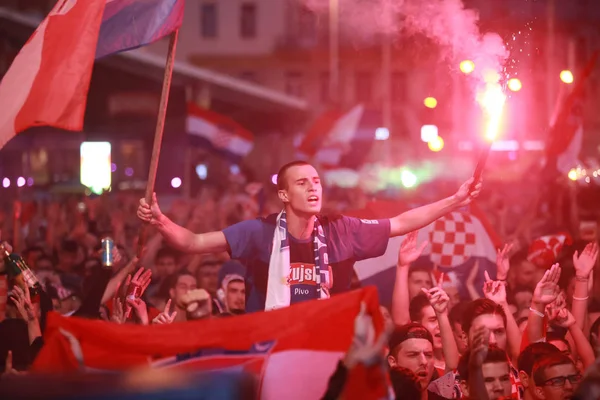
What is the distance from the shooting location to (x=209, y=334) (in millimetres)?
4812

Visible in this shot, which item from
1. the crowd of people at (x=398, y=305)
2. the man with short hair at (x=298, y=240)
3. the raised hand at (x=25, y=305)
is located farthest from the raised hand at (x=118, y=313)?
the man with short hair at (x=298, y=240)

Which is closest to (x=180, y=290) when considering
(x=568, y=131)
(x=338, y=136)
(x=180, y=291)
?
(x=180, y=291)

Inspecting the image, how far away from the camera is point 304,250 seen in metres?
5.92

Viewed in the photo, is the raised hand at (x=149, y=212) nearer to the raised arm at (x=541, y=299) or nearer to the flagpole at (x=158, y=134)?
the flagpole at (x=158, y=134)

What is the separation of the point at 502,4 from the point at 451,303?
252 centimetres

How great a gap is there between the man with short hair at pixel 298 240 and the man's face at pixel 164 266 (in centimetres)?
445

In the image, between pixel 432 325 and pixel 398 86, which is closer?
pixel 432 325

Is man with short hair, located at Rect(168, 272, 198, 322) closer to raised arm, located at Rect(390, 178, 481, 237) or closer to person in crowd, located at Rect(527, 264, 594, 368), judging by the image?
raised arm, located at Rect(390, 178, 481, 237)

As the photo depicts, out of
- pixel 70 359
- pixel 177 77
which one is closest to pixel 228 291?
pixel 70 359

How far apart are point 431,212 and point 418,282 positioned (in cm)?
224

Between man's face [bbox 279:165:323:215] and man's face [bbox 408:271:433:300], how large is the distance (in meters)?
2.55

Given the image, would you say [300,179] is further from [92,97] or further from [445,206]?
[92,97]

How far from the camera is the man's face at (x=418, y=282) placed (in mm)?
8297

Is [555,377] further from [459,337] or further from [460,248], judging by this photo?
[460,248]
